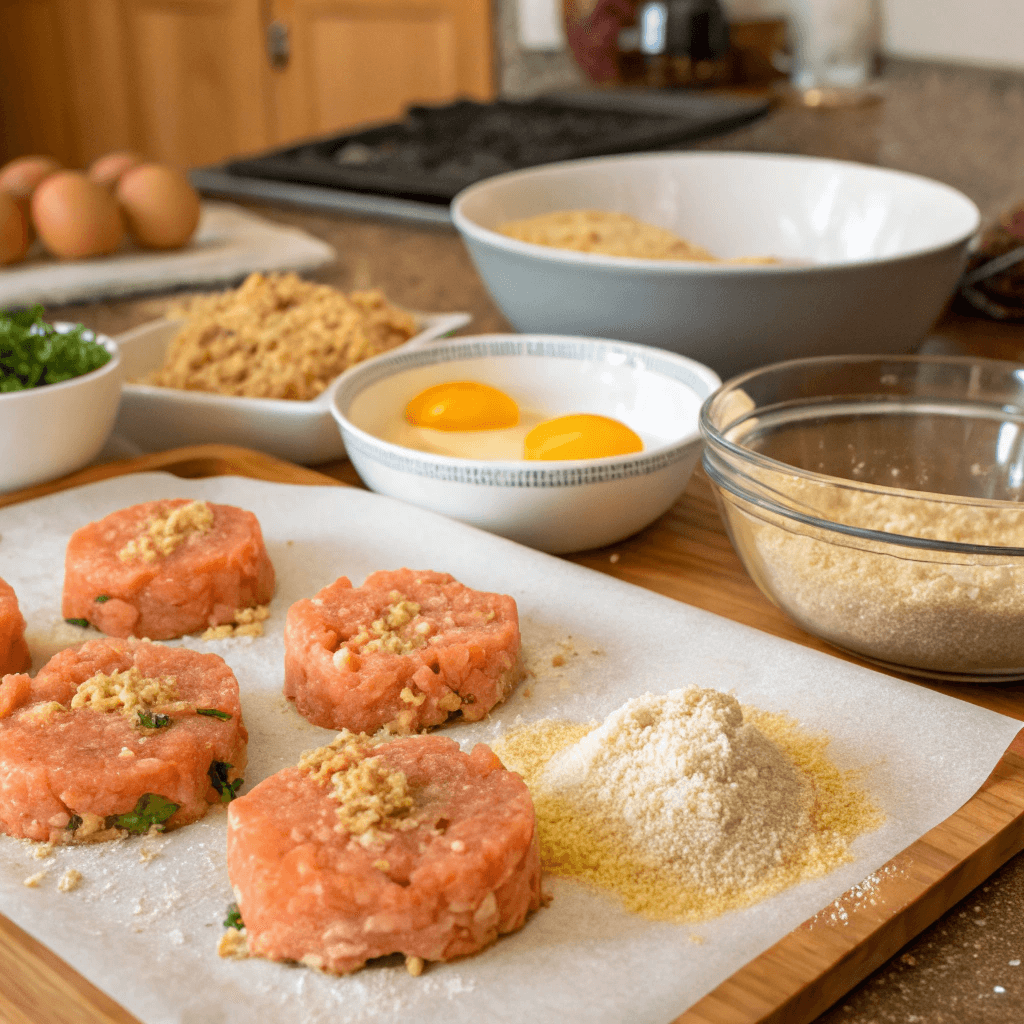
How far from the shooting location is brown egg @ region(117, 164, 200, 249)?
7.93 feet

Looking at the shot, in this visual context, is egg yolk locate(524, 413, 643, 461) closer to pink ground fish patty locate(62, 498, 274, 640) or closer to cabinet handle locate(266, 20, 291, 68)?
pink ground fish patty locate(62, 498, 274, 640)

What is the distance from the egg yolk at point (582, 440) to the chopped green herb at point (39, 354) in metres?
0.58

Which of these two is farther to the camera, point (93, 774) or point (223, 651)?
point (223, 651)

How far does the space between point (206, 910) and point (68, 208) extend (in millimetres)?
1847

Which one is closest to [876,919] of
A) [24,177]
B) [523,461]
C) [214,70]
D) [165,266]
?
[523,461]

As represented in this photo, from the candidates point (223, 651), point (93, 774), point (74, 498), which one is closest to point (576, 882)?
point (93, 774)

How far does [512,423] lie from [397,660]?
1.86 feet

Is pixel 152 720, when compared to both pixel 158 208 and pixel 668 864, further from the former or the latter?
pixel 158 208

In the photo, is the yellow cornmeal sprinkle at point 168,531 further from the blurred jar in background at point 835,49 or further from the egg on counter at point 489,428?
the blurred jar in background at point 835,49

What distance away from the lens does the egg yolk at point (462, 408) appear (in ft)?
5.06

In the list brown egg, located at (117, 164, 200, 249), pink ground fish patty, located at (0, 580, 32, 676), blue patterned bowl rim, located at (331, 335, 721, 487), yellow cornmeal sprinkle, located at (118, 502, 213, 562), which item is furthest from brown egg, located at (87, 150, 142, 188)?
pink ground fish patty, located at (0, 580, 32, 676)

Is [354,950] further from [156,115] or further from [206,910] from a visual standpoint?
[156,115]

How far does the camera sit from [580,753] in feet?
3.24

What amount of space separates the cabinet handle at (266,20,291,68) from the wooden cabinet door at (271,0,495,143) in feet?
0.06
